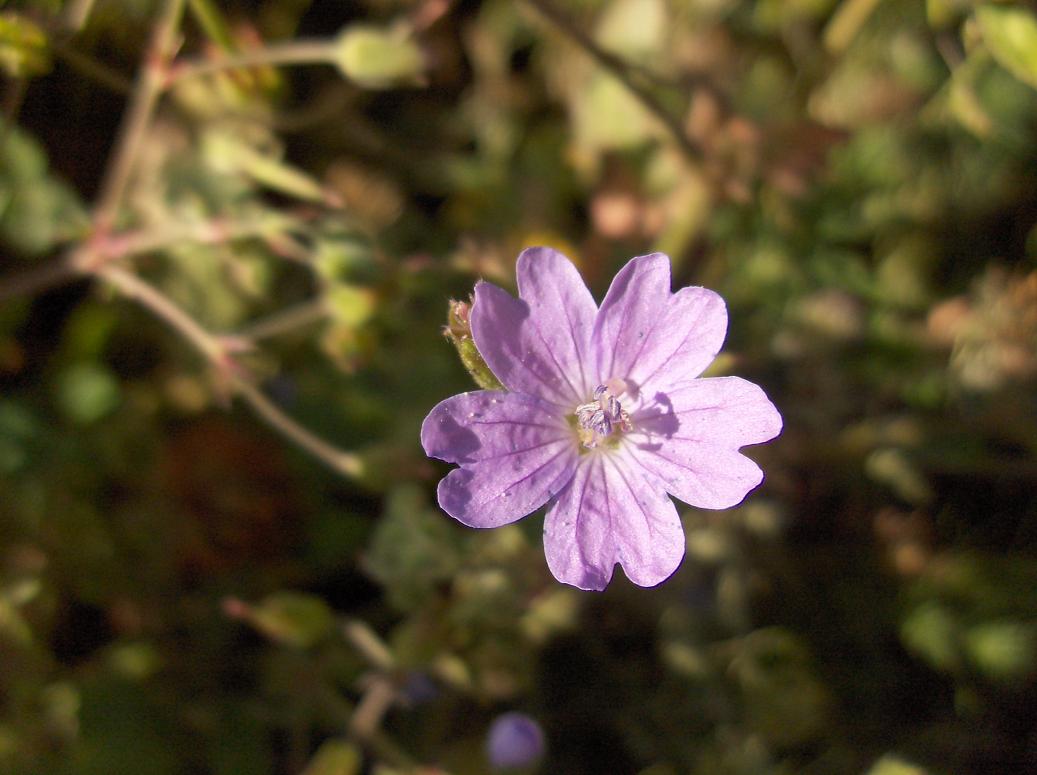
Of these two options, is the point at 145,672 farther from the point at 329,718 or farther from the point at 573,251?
the point at 573,251

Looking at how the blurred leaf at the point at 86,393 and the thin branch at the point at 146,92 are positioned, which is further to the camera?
the blurred leaf at the point at 86,393

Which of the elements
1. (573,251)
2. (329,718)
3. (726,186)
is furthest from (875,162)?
(329,718)

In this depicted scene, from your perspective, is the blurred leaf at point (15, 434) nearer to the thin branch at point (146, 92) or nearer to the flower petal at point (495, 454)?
the thin branch at point (146, 92)

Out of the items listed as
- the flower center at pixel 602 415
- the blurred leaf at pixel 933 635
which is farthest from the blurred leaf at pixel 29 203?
the blurred leaf at pixel 933 635

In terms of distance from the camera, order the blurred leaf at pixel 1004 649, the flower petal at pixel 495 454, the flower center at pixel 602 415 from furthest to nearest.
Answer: the blurred leaf at pixel 1004 649 < the flower center at pixel 602 415 < the flower petal at pixel 495 454

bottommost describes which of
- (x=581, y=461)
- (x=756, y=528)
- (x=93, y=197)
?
(x=581, y=461)
